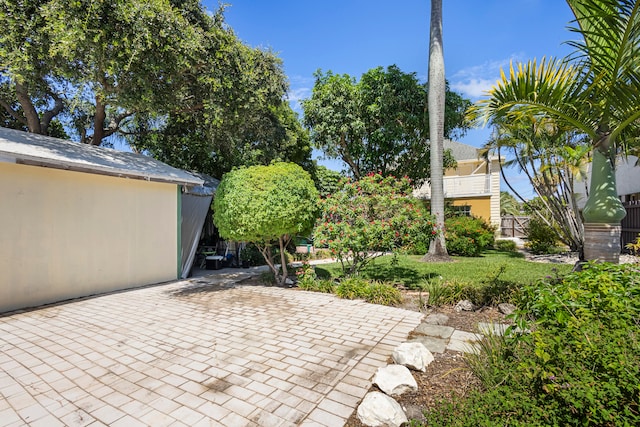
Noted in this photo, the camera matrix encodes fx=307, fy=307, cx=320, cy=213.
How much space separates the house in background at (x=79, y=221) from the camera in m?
5.75

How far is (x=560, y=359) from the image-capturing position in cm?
210

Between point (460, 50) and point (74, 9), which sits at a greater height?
point (460, 50)

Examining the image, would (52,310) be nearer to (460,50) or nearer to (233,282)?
(233,282)

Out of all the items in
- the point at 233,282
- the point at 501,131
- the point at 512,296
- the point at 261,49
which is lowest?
the point at 233,282

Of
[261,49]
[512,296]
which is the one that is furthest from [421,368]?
[261,49]

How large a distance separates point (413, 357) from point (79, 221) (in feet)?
23.4

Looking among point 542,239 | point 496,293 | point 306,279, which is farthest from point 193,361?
point 542,239

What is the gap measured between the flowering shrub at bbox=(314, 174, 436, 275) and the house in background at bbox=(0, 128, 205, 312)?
4369 mm

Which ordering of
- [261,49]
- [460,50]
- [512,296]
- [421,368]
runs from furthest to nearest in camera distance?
[460,50] → [261,49] → [512,296] → [421,368]

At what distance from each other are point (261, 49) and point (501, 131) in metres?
9.32

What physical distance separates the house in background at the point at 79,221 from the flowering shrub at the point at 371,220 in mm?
4369

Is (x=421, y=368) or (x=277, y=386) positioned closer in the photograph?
(x=277, y=386)

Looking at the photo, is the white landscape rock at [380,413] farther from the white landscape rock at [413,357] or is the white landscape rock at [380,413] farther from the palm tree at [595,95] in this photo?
the palm tree at [595,95]

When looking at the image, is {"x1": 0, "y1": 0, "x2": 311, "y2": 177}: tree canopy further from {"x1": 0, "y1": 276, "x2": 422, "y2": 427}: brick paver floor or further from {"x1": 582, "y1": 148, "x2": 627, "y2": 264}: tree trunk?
{"x1": 582, "y1": 148, "x2": 627, "y2": 264}: tree trunk
